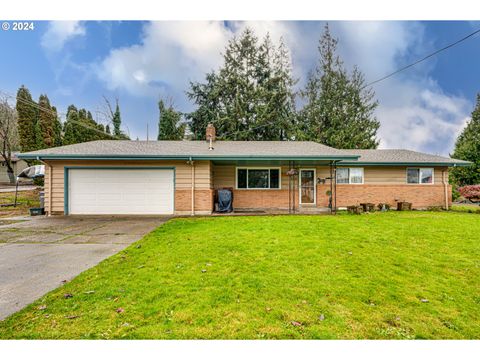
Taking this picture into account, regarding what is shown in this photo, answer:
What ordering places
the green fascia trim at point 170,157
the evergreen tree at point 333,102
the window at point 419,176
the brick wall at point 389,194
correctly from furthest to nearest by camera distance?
the evergreen tree at point 333,102 < the window at point 419,176 < the brick wall at point 389,194 < the green fascia trim at point 170,157

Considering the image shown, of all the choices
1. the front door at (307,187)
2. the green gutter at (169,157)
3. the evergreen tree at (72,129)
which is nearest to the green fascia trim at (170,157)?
the green gutter at (169,157)

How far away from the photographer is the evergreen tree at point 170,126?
2344cm

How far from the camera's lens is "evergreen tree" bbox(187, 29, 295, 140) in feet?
70.8

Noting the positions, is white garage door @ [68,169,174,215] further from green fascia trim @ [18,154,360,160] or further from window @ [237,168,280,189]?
window @ [237,168,280,189]

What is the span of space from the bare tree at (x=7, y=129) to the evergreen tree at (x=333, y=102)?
30947mm

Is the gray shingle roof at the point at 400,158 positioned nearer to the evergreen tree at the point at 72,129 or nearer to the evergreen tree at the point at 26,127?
the evergreen tree at the point at 72,129

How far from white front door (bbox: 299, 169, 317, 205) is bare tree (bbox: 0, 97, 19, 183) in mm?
31732

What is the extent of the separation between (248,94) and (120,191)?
15.7m

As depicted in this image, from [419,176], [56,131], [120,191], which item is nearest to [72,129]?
[56,131]

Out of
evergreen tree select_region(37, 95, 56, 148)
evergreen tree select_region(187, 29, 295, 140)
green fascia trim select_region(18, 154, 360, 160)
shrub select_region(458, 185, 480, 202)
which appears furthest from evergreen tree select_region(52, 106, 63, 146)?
shrub select_region(458, 185, 480, 202)

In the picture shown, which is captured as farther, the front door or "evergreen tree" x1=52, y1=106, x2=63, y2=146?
"evergreen tree" x1=52, y1=106, x2=63, y2=146

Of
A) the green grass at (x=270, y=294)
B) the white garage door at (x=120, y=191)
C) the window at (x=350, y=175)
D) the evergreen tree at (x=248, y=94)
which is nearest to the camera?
the green grass at (x=270, y=294)

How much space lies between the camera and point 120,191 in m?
→ 10.0

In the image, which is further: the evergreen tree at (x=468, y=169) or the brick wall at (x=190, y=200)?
the evergreen tree at (x=468, y=169)
